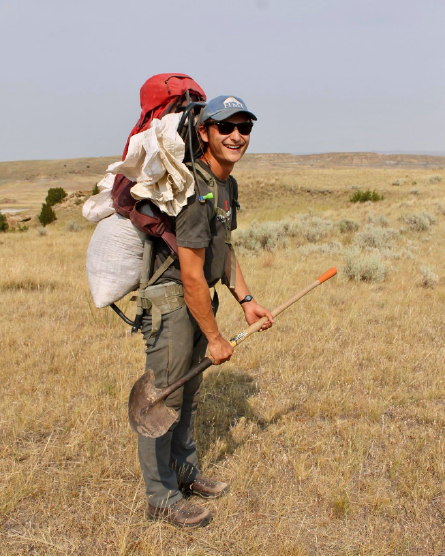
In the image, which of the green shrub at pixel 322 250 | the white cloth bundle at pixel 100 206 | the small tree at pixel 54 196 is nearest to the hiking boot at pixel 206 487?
the white cloth bundle at pixel 100 206

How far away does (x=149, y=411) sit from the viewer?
2406 millimetres

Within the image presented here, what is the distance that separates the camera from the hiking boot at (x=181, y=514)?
2566mm

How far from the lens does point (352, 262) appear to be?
26.2ft

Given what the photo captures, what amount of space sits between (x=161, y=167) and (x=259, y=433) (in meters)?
2.29

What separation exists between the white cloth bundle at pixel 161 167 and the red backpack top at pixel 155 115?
13cm

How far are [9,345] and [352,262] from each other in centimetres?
557

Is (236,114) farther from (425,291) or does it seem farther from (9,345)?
(425,291)

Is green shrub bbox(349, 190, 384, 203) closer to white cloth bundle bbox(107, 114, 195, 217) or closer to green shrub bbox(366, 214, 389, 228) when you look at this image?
green shrub bbox(366, 214, 389, 228)

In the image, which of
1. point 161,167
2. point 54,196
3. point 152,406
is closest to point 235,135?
point 161,167

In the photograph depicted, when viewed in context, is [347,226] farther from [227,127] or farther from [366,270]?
[227,127]

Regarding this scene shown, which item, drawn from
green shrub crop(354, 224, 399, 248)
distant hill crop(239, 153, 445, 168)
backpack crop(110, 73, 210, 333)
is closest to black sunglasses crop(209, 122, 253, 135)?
backpack crop(110, 73, 210, 333)

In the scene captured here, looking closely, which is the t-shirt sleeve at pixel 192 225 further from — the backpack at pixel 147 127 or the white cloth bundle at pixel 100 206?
the white cloth bundle at pixel 100 206

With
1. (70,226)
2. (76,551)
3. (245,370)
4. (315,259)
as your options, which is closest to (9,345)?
(245,370)

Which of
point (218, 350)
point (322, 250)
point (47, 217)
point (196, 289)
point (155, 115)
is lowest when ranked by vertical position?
point (47, 217)
